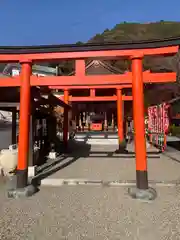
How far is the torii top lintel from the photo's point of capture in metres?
5.76

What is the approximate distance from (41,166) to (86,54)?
479cm

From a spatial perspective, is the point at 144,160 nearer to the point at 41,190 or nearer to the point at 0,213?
the point at 41,190

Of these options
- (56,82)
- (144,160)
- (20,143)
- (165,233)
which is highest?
(56,82)

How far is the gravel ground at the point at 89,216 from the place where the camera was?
3.65 meters

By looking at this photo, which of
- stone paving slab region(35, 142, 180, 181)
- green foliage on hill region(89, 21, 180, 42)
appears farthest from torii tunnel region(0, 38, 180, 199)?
green foliage on hill region(89, 21, 180, 42)

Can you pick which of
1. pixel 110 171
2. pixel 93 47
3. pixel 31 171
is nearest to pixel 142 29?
pixel 110 171

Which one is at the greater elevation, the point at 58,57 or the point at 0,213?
the point at 58,57

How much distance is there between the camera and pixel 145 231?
3.74 m

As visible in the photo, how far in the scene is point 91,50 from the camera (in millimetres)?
5867

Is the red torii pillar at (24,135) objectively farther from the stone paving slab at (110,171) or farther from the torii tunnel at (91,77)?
the stone paving slab at (110,171)

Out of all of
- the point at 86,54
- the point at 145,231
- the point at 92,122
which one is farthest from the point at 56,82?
the point at 92,122

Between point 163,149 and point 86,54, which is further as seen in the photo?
point 163,149

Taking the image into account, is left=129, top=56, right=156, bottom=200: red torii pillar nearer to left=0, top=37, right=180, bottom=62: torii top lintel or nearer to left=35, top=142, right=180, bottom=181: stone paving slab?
left=0, top=37, right=180, bottom=62: torii top lintel

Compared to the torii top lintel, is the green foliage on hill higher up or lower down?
higher up
